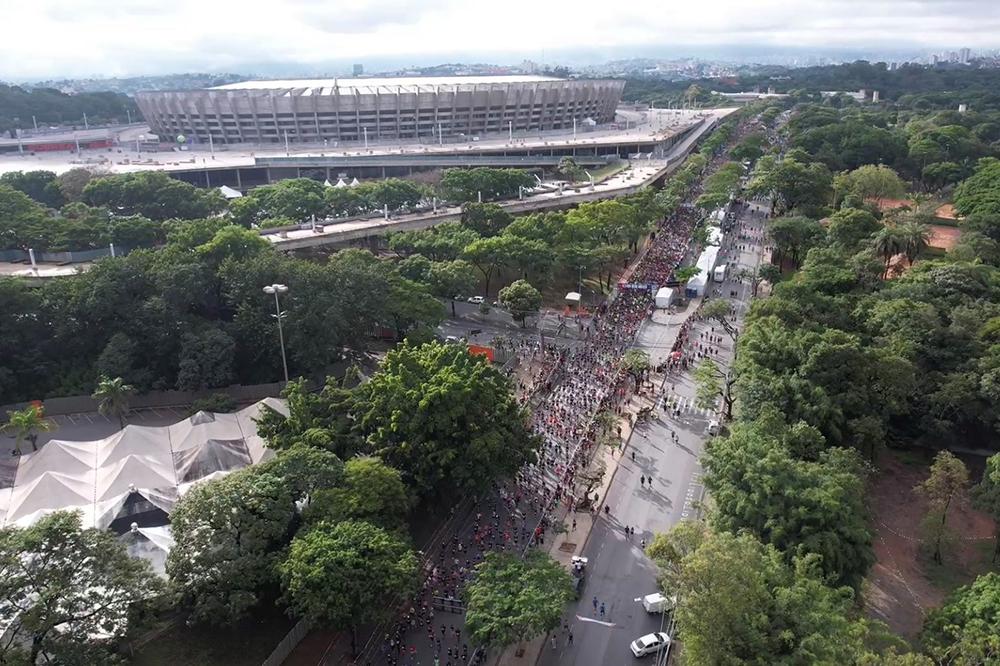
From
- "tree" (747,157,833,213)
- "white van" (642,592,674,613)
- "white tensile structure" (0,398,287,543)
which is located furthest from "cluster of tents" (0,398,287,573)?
"tree" (747,157,833,213)

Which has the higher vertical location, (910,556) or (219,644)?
(219,644)

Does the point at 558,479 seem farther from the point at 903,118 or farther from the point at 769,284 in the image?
the point at 903,118

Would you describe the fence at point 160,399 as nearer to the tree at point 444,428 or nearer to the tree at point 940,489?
the tree at point 444,428

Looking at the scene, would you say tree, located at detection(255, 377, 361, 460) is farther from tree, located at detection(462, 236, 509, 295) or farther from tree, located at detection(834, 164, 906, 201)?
tree, located at detection(834, 164, 906, 201)

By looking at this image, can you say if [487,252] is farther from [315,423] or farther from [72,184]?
[72,184]

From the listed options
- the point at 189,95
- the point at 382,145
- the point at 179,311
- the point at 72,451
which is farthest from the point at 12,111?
the point at 72,451

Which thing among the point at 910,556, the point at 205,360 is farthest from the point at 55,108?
the point at 910,556
